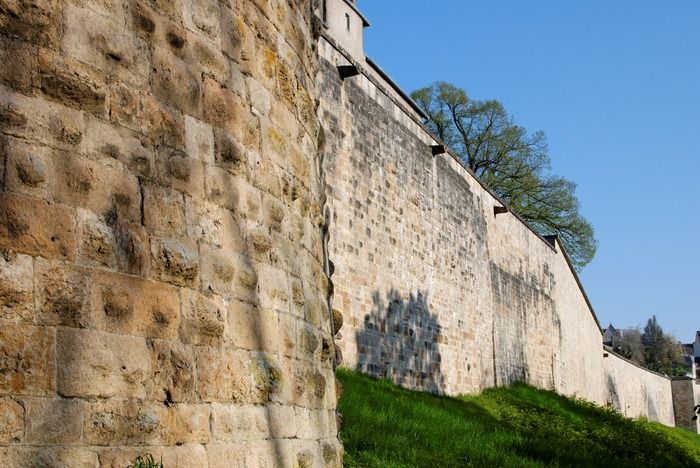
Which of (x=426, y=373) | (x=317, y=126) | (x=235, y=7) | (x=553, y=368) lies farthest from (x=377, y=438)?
(x=553, y=368)

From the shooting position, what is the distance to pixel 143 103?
3639 millimetres

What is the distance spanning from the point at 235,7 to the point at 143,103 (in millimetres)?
968

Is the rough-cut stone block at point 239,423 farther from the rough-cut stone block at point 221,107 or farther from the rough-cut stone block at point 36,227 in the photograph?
the rough-cut stone block at point 221,107

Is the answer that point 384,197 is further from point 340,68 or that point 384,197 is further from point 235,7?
point 235,7

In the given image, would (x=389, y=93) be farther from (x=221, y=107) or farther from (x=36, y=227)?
(x=36, y=227)

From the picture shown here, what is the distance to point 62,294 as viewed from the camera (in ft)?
10.3

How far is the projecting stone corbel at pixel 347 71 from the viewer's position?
12.6 meters

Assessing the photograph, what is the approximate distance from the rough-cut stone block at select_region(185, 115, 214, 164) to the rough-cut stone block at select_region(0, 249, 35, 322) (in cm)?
101

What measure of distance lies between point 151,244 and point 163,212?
15 cm

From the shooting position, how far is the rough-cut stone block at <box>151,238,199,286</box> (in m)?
3.57

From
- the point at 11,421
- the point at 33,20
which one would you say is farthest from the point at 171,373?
the point at 33,20

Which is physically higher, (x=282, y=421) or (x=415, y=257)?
(x=415, y=257)

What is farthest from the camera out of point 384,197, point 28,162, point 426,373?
point 426,373

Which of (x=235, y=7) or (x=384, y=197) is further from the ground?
(x=384, y=197)
